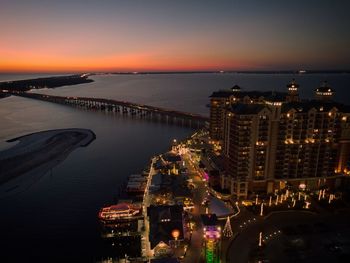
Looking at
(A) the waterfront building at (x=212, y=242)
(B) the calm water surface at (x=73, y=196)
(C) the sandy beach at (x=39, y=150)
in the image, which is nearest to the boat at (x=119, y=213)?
(B) the calm water surface at (x=73, y=196)

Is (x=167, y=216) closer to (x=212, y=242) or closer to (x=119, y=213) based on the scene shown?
(x=212, y=242)

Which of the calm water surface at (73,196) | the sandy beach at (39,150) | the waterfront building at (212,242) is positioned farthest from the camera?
the sandy beach at (39,150)

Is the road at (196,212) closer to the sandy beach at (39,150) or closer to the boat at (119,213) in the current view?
the boat at (119,213)

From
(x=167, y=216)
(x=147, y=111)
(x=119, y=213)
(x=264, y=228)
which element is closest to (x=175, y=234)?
(x=167, y=216)

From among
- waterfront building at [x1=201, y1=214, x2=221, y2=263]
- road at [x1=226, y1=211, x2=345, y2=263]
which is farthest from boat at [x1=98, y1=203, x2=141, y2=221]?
road at [x1=226, y1=211, x2=345, y2=263]

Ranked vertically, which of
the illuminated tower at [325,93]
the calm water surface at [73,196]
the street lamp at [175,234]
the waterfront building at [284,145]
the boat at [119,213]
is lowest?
the calm water surface at [73,196]

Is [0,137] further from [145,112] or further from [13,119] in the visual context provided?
[145,112]

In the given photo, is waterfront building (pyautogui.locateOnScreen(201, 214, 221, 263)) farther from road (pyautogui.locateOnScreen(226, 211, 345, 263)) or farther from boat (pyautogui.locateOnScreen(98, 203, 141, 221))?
boat (pyautogui.locateOnScreen(98, 203, 141, 221))
